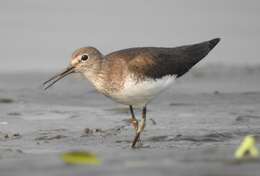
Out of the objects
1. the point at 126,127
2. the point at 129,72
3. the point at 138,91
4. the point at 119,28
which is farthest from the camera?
the point at 119,28

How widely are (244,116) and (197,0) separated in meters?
8.07

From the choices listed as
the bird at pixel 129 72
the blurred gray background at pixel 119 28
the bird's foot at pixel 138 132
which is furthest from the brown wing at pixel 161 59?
the blurred gray background at pixel 119 28

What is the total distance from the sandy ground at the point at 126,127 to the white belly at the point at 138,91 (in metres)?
0.49

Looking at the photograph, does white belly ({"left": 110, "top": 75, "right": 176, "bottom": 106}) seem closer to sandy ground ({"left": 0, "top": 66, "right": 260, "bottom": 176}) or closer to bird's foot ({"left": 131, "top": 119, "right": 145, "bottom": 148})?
bird's foot ({"left": 131, "top": 119, "right": 145, "bottom": 148})

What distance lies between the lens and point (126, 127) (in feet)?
33.7

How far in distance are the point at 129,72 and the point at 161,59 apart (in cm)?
79

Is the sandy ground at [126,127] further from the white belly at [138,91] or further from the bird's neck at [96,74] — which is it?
the bird's neck at [96,74]

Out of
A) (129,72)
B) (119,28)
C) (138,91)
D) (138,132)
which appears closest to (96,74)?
(129,72)

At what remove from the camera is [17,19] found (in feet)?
53.8

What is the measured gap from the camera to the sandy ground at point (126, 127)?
19.4ft

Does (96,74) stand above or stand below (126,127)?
above

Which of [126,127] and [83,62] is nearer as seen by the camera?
[83,62]

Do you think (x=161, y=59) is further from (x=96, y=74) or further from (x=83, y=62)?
(x=83, y=62)

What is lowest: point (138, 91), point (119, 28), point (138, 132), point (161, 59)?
point (138, 132)
